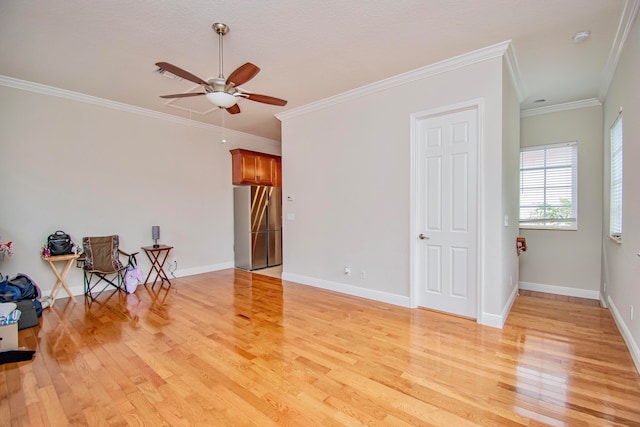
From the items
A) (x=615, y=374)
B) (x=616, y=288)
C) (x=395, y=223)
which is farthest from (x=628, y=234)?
(x=395, y=223)

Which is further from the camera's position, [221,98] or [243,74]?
[221,98]

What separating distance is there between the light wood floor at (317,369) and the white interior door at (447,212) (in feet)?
1.08

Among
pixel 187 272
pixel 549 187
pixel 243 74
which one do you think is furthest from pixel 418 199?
pixel 187 272

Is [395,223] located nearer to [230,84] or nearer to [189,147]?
[230,84]

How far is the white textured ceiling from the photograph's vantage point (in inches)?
95.0

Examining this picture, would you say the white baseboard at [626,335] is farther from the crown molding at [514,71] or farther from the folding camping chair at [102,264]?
the folding camping chair at [102,264]

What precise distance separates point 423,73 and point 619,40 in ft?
5.85

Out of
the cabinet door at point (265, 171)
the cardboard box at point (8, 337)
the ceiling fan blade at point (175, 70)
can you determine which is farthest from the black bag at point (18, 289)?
the cabinet door at point (265, 171)

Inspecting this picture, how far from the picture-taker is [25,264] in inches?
153

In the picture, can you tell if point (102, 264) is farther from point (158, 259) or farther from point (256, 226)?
point (256, 226)

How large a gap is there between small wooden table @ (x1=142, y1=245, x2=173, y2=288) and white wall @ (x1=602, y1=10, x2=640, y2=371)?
5.72 metres

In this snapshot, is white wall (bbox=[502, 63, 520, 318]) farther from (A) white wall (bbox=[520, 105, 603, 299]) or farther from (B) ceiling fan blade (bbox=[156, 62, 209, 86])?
(B) ceiling fan blade (bbox=[156, 62, 209, 86])

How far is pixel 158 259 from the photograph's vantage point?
5.25 meters

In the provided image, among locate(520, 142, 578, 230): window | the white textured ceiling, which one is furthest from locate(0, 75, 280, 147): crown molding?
locate(520, 142, 578, 230): window
